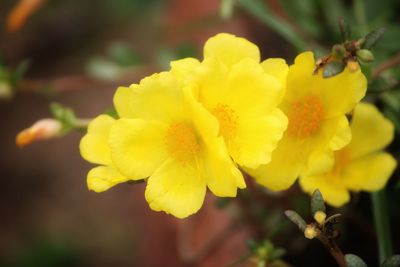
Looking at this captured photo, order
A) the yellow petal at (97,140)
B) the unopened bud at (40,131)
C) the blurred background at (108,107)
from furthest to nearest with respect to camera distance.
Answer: the blurred background at (108,107), the unopened bud at (40,131), the yellow petal at (97,140)

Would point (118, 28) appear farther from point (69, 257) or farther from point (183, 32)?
point (69, 257)

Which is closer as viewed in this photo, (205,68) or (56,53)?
(205,68)

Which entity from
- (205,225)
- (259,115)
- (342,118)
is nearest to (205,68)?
(259,115)

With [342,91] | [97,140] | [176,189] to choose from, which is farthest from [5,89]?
[342,91]

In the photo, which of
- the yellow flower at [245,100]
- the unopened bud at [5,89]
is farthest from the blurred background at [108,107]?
the yellow flower at [245,100]

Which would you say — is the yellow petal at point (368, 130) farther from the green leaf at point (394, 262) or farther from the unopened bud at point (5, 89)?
the unopened bud at point (5, 89)
